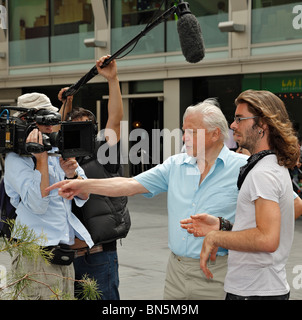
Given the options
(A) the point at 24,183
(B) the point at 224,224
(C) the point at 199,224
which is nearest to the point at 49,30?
(A) the point at 24,183

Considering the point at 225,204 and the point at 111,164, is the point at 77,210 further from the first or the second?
the point at 225,204

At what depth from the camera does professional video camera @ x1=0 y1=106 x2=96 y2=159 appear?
3.05 meters

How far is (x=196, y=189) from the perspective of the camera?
320 centimetres

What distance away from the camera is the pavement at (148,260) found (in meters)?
6.44

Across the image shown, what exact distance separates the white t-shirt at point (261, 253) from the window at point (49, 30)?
62.2 feet

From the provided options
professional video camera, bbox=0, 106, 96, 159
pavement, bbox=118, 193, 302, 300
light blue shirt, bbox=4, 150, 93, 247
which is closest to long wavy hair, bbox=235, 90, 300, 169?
professional video camera, bbox=0, 106, 96, 159

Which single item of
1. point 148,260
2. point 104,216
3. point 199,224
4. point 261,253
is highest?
point 199,224

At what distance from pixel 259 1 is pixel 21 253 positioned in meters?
16.1

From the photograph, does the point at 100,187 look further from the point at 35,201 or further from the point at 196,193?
the point at 196,193

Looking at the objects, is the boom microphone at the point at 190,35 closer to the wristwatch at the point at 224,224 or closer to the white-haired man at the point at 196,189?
the white-haired man at the point at 196,189

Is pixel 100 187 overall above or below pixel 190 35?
below

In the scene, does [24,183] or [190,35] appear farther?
[24,183]

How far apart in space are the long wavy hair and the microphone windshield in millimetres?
369

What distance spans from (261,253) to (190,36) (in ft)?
3.54
